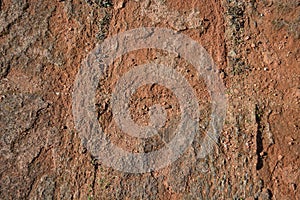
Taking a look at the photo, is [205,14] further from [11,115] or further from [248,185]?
[11,115]

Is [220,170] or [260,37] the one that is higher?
[260,37]

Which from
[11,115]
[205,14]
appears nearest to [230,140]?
[205,14]

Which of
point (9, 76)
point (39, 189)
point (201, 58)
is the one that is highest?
point (201, 58)

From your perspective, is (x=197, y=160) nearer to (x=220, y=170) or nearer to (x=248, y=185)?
(x=220, y=170)

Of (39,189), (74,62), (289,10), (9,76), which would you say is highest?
(289,10)

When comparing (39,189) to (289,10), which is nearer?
(39,189)

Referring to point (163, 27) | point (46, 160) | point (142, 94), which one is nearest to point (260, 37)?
point (163, 27)
